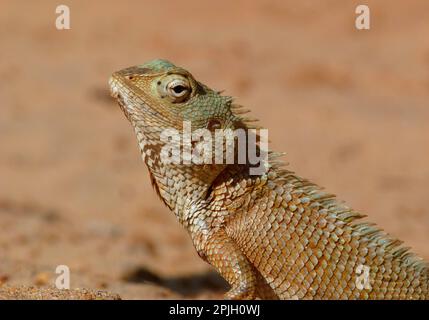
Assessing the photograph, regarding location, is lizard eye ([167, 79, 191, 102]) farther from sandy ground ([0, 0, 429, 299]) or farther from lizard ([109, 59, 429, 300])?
sandy ground ([0, 0, 429, 299])

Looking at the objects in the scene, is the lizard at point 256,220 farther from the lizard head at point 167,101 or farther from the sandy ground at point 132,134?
the sandy ground at point 132,134

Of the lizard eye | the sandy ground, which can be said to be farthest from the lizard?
the sandy ground

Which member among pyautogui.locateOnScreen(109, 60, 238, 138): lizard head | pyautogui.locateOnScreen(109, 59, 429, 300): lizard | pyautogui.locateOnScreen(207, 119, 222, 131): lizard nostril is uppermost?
pyautogui.locateOnScreen(109, 60, 238, 138): lizard head

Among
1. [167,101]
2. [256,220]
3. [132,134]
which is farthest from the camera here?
[132,134]

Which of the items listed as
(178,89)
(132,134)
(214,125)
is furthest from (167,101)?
(132,134)

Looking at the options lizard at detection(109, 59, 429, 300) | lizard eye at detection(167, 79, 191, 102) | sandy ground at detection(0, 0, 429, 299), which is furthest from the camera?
sandy ground at detection(0, 0, 429, 299)

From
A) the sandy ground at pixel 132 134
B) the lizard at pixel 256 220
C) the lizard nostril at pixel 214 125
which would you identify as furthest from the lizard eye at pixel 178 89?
the sandy ground at pixel 132 134

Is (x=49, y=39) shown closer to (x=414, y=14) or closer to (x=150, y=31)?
(x=150, y=31)

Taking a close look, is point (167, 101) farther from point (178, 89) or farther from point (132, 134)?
point (132, 134)
